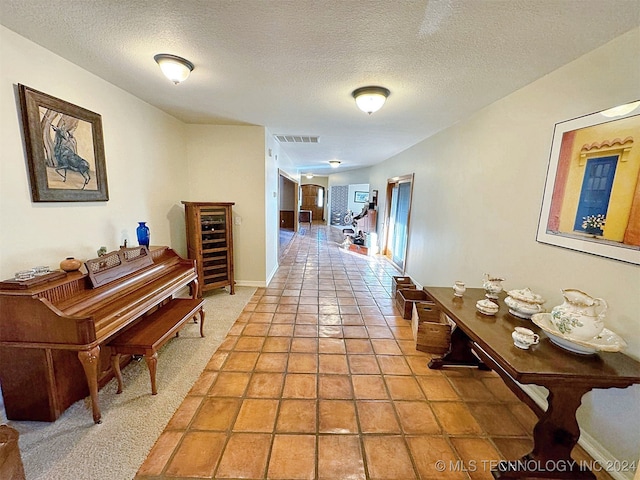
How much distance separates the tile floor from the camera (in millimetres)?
1478

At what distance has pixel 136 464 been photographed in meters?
1.45

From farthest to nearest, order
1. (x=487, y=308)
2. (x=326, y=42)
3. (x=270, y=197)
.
→ (x=270, y=197) → (x=487, y=308) → (x=326, y=42)

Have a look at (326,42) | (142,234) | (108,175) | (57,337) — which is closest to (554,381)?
(326,42)

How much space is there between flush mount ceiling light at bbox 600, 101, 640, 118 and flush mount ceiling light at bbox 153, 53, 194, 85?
2825 millimetres

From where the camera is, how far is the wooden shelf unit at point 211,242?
3521 mm

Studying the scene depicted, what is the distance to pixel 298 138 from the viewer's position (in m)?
4.70

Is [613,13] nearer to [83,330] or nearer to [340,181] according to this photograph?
[83,330]

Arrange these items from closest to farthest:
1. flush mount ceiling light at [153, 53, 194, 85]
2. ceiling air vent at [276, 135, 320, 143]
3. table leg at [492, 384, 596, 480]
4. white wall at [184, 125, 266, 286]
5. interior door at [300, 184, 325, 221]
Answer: table leg at [492, 384, 596, 480], flush mount ceiling light at [153, 53, 194, 85], white wall at [184, 125, 266, 286], ceiling air vent at [276, 135, 320, 143], interior door at [300, 184, 325, 221]

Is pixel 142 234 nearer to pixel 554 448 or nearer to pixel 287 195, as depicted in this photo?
pixel 554 448

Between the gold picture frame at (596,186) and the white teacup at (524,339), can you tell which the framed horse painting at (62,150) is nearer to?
the white teacup at (524,339)

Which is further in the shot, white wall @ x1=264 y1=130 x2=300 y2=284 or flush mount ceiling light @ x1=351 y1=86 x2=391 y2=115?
white wall @ x1=264 y1=130 x2=300 y2=284

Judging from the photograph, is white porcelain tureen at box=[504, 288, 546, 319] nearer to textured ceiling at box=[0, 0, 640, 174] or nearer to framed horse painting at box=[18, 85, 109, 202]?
textured ceiling at box=[0, 0, 640, 174]

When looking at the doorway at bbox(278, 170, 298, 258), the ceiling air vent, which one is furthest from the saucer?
the doorway at bbox(278, 170, 298, 258)

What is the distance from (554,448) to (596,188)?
4.95 feet
